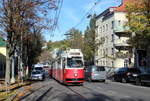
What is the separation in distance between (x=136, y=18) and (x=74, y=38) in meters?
52.9

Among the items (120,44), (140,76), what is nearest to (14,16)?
(140,76)

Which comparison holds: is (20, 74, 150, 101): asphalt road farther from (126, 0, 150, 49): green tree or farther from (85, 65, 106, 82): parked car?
(85, 65, 106, 82): parked car

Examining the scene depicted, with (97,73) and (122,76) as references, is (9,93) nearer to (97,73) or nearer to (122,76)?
(97,73)

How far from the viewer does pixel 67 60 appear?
26375 millimetres

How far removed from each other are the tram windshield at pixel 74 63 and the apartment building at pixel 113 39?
26886 mm

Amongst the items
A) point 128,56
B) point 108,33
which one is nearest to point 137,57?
point 128,56

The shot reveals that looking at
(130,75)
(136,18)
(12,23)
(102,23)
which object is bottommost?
(130,75)

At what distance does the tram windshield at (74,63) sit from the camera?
26.3 m

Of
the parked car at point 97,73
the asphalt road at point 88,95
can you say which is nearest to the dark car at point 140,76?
the parked car at point 97,73

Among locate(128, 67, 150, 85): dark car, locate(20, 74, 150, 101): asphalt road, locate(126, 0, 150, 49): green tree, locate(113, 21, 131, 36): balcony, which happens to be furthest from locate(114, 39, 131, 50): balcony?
locate(20, 74, 150, 101): asphalt road

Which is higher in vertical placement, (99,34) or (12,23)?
(99,34)

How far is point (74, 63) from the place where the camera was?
86.8 feet

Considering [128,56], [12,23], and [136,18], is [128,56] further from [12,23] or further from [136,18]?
[12,23]

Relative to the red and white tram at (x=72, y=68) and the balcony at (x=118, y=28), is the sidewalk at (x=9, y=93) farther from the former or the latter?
the balcony at (x=118, y=28)
